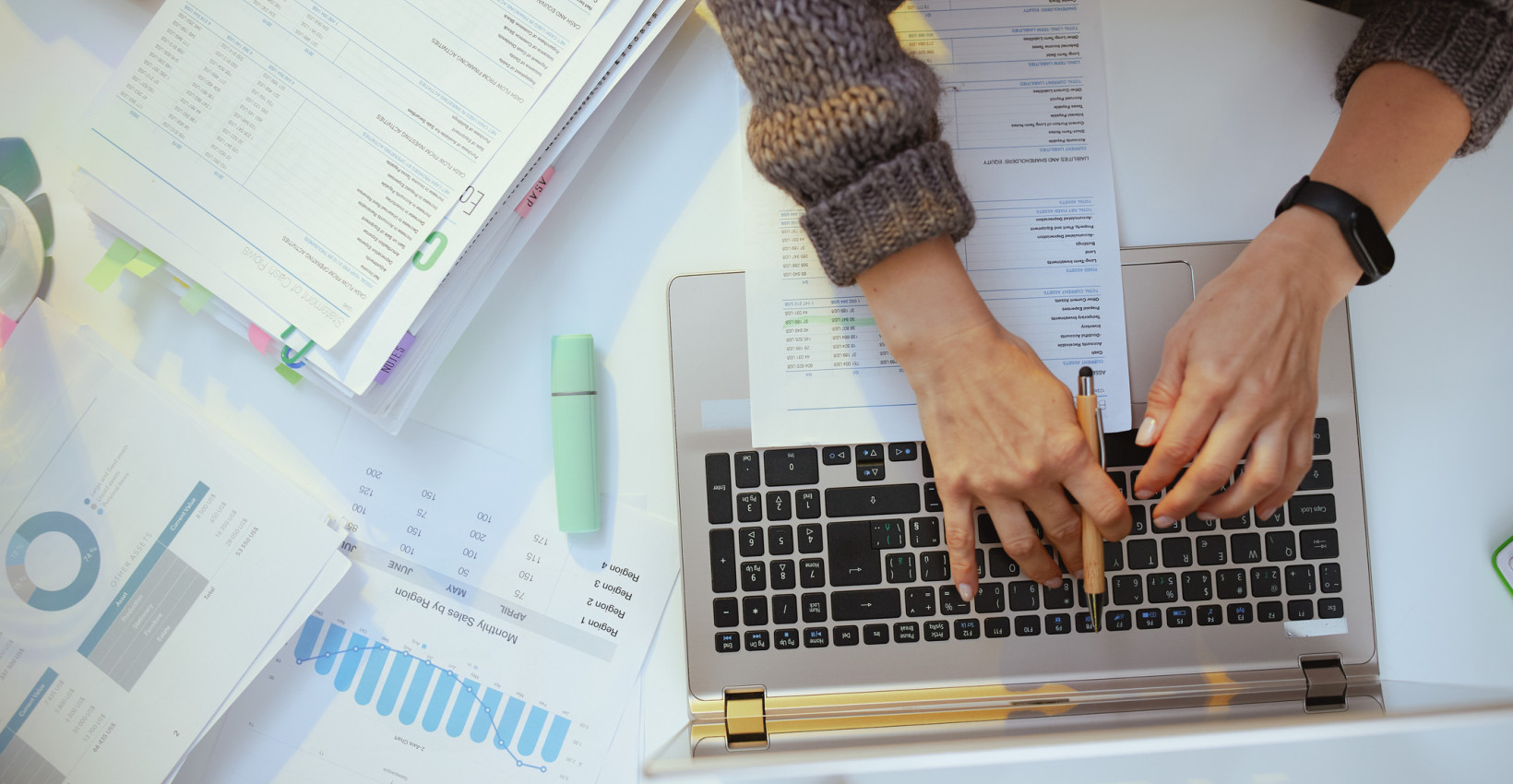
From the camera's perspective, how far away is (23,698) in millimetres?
624

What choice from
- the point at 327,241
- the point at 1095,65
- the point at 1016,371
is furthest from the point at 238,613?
the point at 1095,65

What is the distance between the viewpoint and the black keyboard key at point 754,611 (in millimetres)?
602

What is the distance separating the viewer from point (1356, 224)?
1.85 feet

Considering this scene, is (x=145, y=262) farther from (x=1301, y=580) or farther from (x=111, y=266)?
(x=1301, y=580)

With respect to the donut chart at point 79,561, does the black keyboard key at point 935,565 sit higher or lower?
higher

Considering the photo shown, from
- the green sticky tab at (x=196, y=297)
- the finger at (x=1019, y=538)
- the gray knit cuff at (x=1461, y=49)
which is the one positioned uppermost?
the gray knit cuff at (x=1461, y=49)

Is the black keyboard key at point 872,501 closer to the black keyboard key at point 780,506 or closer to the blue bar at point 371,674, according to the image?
the black keyboard key at point 780,506

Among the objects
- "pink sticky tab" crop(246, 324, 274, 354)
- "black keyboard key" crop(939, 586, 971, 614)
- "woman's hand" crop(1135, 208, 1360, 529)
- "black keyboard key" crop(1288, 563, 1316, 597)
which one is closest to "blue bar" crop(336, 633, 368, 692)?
"pink sticky tab" crop(246, 324, 274, 354)

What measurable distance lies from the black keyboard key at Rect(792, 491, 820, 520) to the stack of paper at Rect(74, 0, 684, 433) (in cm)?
31

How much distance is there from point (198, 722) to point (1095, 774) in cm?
68

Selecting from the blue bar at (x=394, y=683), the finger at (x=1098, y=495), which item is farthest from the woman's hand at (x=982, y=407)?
the blue bar at (x=394, y=683)

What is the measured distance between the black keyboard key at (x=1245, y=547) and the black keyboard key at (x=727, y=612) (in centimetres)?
37

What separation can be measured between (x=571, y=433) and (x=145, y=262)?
0.34 m

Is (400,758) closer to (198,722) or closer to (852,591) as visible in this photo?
(198,722)
